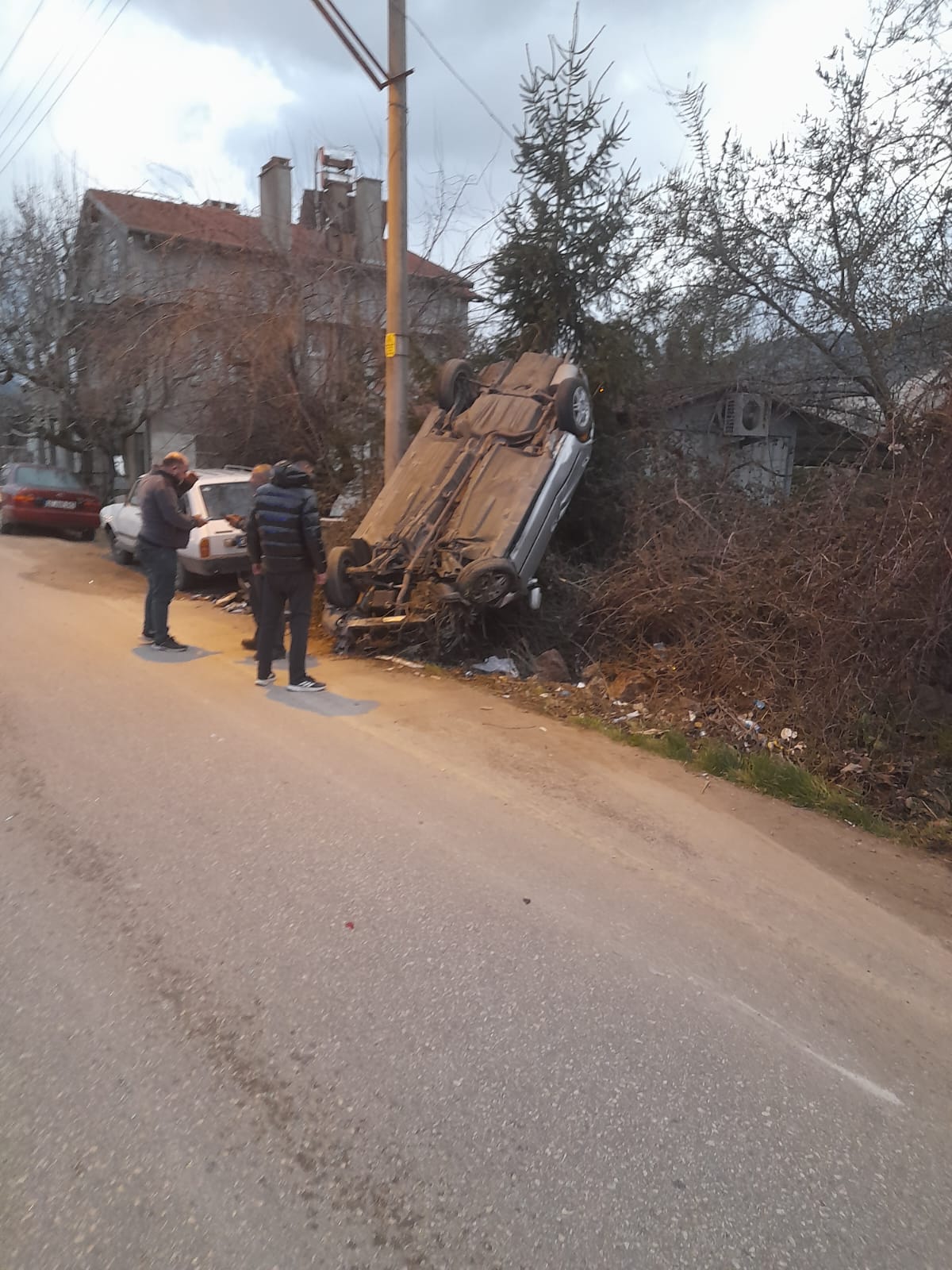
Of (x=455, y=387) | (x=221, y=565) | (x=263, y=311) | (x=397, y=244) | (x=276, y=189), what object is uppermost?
(x=276, y=189)

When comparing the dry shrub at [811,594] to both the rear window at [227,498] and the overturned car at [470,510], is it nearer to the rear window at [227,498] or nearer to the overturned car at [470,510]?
the overturned car at [470,510]

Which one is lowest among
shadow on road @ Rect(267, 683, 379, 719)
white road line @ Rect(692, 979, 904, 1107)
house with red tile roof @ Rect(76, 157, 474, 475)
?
white road line @ Rect(692, 979, 904, 1107)

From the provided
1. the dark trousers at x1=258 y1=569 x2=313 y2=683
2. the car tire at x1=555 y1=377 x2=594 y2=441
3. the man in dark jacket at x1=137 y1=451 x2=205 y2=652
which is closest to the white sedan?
the man in dark jacket at x1=137 y1=451 x2=205 y2=652

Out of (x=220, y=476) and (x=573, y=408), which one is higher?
(x=573, y=408)

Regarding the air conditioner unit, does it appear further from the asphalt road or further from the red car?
the red car

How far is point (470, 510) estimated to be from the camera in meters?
8.12

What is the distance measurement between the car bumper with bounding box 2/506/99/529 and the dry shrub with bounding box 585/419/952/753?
11665 millimetres

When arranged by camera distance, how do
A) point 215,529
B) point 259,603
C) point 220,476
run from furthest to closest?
point 220,476 → point 215,529 → point 259,603

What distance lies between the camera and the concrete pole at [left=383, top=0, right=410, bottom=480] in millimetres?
9078

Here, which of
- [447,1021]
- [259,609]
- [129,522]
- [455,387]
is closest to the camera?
[447,1021]

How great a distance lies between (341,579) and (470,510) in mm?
1335

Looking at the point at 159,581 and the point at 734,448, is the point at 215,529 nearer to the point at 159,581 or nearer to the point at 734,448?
the point at 159,581

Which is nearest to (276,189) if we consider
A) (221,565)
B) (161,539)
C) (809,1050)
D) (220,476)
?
(220,476)

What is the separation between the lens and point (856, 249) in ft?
31.8
